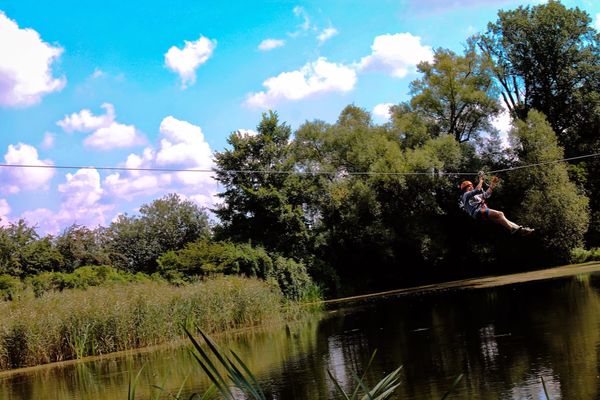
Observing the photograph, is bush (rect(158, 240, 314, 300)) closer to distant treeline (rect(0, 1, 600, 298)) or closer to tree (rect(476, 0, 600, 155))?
distant treeline (rect(0, 1, 600, 298))

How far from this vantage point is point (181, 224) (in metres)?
43.1

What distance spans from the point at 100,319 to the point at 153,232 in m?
22.6

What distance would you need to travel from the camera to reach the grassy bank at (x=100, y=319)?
18219 mm

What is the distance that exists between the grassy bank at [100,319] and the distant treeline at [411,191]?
34.4 feet

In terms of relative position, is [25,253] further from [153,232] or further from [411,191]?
[411,191]

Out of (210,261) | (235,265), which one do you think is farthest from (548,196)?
(210,261)

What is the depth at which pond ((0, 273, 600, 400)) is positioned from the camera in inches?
402

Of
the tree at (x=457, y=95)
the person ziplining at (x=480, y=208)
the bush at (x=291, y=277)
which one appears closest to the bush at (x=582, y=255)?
the tree at (x=457, y=95)

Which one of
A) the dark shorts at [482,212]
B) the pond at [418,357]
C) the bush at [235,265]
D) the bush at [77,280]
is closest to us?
the pond at [418,357]

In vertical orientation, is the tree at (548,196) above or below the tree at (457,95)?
below

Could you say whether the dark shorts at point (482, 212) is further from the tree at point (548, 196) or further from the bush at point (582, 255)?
the bush at point (582, 255)

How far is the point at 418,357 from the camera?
13258 mm

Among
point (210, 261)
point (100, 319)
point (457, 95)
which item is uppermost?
point (457, 95)

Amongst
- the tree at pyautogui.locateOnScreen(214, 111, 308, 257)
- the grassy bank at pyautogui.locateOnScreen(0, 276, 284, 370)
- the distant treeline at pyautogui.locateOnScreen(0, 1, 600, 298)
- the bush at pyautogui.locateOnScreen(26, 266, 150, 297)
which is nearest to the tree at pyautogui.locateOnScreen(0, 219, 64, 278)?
the distant treeline at pyautogui.locateOnScreen(0, 1, 600, 298)
